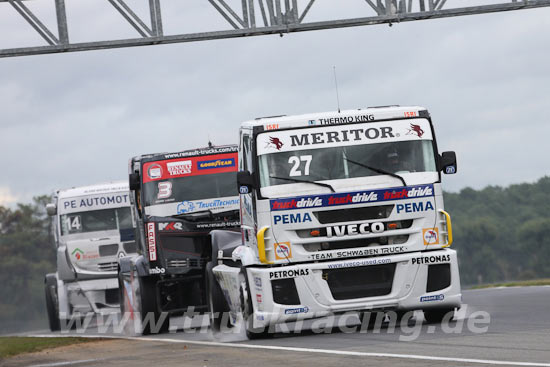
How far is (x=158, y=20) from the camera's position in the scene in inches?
766

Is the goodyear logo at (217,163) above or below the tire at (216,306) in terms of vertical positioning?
above

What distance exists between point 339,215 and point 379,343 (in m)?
2.08

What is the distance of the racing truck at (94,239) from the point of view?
27.1m

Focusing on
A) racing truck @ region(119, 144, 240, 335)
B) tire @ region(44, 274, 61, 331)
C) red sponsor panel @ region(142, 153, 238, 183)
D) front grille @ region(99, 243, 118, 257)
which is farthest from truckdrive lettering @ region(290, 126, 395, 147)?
tire @ region(44, 274, 61, 331)

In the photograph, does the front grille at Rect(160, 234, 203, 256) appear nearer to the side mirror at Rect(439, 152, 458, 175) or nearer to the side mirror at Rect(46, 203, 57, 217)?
the side mirror at Rect(439, 152, 458, 175)

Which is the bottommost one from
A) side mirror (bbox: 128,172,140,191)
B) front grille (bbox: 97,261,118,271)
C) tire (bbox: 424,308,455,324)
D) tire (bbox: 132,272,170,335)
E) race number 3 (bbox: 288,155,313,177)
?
tire (bbox: 424,308,455,324)

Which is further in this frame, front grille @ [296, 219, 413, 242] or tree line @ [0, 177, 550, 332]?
tree line @ [0, 177, 550, 332]

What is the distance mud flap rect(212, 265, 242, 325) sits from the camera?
14860 mm

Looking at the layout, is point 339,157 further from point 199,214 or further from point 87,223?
point 87,223

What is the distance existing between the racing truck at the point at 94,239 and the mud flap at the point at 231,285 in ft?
35.7

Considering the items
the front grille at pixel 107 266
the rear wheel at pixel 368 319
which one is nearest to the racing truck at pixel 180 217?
the rear wheel at pixel 368 319

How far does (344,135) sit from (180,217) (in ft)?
16.9

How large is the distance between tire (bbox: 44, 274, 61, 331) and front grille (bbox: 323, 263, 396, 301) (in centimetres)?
1586

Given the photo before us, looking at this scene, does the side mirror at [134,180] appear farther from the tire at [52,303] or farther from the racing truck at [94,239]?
the tire at [52,303]
